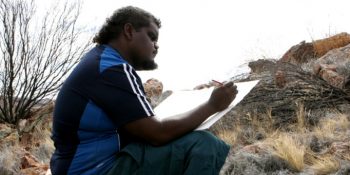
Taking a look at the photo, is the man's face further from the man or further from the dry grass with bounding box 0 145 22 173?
the dry grass with bounding box 0 145 22 173

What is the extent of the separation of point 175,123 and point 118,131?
0.88 ft

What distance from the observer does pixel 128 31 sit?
9.67 feet

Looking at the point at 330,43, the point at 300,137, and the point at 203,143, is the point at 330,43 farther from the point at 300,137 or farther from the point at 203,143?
the point at 203,143

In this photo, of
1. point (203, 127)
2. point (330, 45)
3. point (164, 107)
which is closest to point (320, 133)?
point (164, 107)

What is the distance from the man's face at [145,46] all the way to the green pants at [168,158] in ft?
1.60

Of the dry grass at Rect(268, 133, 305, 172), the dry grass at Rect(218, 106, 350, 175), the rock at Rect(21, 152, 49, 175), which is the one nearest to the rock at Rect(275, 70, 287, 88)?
the dry grass at Rect(218, 106, 350, 175)

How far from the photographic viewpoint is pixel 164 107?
3408 millimetres

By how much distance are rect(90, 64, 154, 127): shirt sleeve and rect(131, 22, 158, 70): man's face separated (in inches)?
9.8

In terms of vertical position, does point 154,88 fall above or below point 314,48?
below

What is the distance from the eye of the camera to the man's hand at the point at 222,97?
2943 mm

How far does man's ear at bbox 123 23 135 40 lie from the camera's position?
9.65 ft

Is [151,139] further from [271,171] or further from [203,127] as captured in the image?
[271,171]

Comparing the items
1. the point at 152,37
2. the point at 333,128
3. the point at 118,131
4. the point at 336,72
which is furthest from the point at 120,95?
the point at 336,72

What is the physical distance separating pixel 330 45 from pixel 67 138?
10041 millimetres
